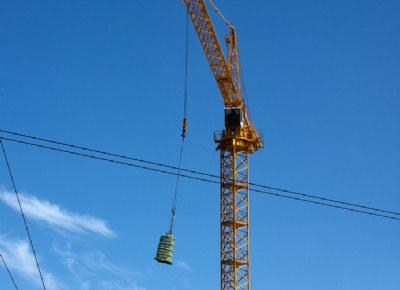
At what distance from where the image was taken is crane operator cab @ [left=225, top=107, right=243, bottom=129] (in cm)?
6825

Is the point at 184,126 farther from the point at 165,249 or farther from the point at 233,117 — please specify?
the point at 165,249

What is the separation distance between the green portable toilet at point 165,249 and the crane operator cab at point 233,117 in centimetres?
1958

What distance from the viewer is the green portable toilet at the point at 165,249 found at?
165 ft

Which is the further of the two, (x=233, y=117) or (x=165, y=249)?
(x=233, y=117)

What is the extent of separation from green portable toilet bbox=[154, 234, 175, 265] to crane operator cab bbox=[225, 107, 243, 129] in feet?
64.2

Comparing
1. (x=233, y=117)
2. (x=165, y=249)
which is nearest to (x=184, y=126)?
(x=233, y=117)

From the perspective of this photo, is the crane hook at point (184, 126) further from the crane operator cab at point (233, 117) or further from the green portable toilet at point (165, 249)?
the green portable toilet at point (165, 249)

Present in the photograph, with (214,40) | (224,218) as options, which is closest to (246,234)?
(224,218)

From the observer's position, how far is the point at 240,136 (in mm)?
69000

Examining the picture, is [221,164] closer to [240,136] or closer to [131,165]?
[240,136]

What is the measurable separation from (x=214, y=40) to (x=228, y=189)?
14222 millimetres

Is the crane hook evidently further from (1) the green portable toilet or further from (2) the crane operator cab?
(1) the green portable toilet

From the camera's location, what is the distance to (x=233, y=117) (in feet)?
224

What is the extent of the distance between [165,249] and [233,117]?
21132 millimetres
